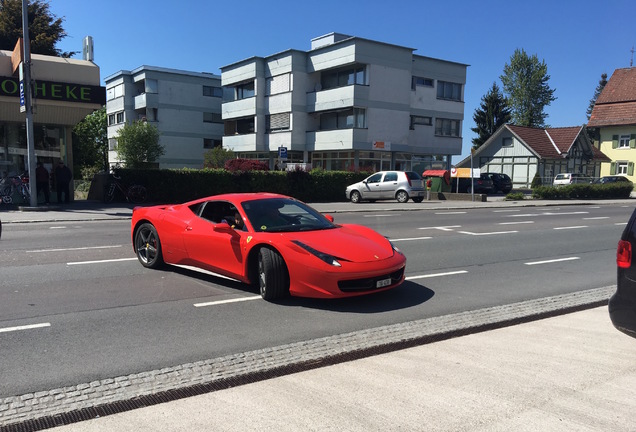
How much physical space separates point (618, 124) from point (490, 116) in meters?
19.5

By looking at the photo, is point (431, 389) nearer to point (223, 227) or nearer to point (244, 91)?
point (223, 227)

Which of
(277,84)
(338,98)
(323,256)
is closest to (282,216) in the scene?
(323,256)

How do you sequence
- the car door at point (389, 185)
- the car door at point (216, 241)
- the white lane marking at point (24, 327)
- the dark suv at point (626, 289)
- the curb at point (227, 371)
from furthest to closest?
the car door at point (389, 185), the car door at point (216, 241), the white lane marking at point (24, 327), the dark suv at point (626, 289), the curb at point (227, 371)

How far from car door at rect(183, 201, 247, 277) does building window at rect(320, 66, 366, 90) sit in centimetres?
3346

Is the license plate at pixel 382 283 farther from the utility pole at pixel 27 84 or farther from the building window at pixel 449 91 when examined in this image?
the building window at pixel 449 91

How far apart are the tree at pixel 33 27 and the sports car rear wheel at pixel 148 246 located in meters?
28.1

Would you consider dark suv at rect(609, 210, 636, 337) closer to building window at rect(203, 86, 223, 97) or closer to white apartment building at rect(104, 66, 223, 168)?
white apartment building at rect(104, 66, 223, 168)

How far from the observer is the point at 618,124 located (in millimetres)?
54094

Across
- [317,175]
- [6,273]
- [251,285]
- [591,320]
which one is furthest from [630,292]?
[317,175]

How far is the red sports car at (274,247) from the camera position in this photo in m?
5.71

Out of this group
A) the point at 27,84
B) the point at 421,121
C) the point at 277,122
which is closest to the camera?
the point at 27,84

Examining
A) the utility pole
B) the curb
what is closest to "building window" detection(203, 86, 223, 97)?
the utility pole

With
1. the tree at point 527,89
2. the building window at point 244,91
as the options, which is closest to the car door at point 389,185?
the building window at point 244,91

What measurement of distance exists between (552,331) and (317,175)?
71.2 feet
